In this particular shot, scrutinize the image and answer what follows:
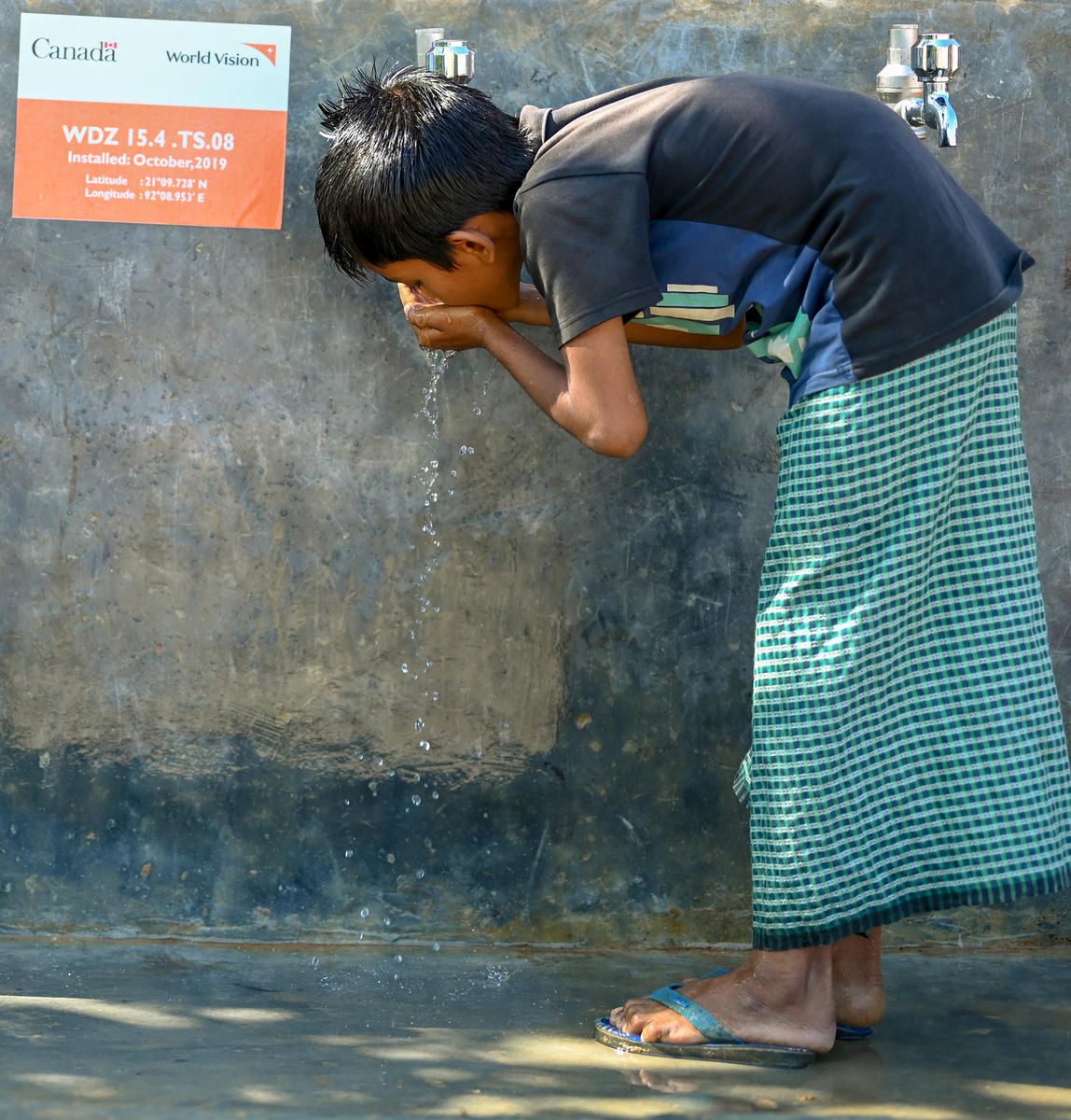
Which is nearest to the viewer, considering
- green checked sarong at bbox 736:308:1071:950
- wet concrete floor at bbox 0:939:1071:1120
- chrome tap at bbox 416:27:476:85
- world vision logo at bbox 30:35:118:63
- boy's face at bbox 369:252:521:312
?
wet concrete floor at bbox 0:939:1071:1120

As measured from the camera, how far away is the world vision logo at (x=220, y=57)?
233 centimetres

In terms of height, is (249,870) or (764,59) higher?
(764,59)

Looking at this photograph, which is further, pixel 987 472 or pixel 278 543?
pixel 278 543

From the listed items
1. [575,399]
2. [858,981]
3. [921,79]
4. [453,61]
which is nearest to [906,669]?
[858,981]

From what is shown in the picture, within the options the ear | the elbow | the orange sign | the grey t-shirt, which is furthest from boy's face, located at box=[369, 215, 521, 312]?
the orange sign

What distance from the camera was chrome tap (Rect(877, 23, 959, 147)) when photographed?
Result: 7.39ft

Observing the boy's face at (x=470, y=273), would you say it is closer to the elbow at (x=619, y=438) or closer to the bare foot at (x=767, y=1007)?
the elbow at (x=619, y=438)

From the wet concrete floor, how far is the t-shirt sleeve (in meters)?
1.05

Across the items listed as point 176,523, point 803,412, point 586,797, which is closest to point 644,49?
point 803,412

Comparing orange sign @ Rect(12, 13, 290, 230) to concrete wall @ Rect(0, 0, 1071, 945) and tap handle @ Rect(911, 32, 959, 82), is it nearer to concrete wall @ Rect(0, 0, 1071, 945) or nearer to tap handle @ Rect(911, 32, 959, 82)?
concrete wall @ Rect(0, 0, 1071, 945)

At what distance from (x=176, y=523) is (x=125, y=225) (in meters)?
0.52

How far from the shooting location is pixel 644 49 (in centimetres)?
239

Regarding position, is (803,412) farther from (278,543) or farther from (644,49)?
(278,543)

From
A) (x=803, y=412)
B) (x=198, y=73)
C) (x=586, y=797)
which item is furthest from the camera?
(x=586, y=797)
